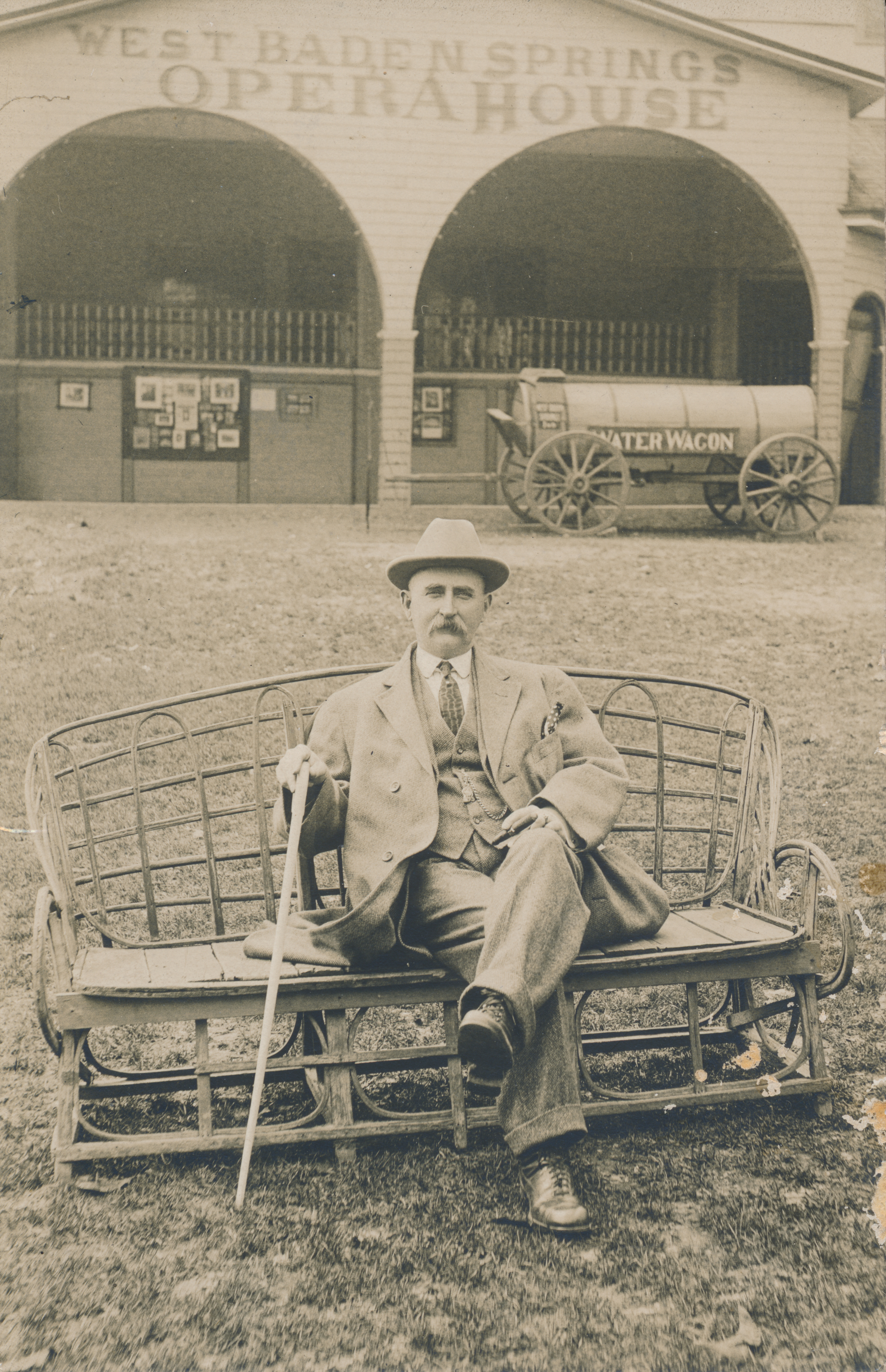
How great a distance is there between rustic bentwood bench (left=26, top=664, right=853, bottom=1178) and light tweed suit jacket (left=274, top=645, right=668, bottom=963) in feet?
0.37

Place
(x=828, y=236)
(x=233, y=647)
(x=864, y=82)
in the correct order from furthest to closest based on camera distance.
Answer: (x=828, y=236) < (x=233, y=647) < (x=864, y=82)

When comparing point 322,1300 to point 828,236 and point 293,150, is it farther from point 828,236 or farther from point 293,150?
point 828,236

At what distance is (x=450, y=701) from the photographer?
3.05 m

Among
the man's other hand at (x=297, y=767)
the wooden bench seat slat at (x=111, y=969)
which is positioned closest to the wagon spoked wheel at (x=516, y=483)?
the man's other hand at (x=297, y=767)

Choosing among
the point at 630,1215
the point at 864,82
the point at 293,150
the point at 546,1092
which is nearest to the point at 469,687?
the point at 546,1092

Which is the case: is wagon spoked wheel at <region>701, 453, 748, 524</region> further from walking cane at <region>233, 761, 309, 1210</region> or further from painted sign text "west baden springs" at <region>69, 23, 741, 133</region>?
walking cane at <region>233, 761, 309, 1210</region>

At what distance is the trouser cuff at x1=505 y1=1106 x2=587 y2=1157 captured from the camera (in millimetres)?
2451

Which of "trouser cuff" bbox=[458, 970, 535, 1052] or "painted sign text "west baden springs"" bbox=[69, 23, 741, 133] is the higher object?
"painted sign text "west baden springs"" bbox=[69, 23, 741, 133]

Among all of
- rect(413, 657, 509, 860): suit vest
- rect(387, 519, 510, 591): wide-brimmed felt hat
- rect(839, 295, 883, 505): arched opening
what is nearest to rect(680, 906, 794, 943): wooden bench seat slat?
rect(413, 657, 509, 860): suit vest

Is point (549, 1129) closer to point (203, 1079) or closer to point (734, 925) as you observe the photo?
point (203, 1079)

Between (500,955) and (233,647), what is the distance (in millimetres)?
2508

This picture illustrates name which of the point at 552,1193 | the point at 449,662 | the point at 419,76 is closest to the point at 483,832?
the point at 449,662

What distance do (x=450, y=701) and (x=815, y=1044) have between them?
123 centimetres

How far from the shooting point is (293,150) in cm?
418
